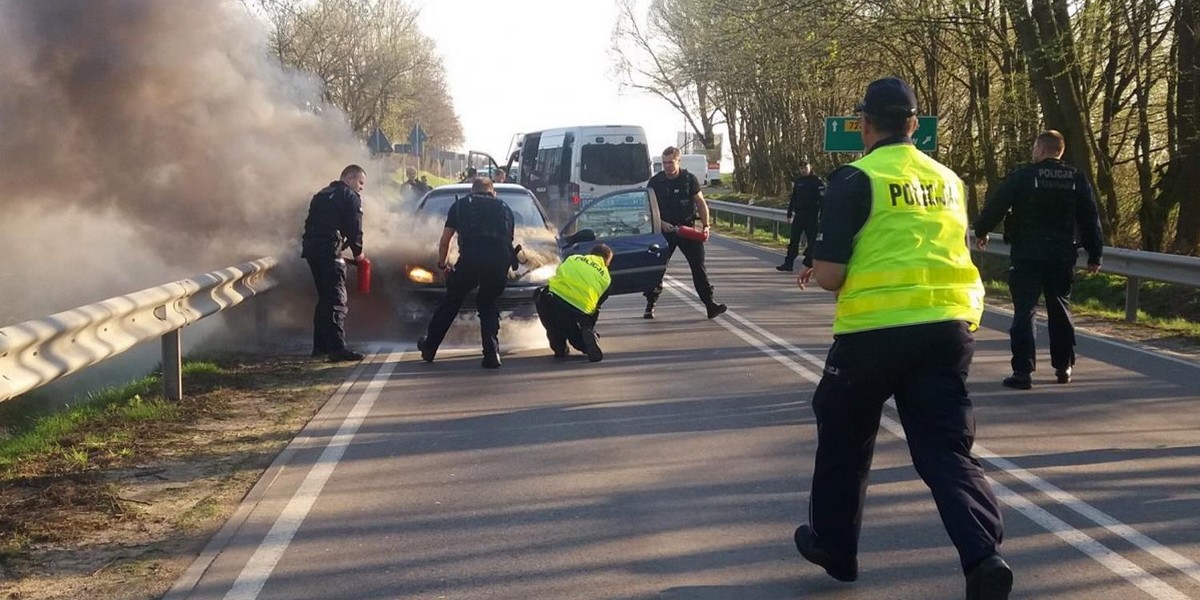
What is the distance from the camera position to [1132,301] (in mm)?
14898

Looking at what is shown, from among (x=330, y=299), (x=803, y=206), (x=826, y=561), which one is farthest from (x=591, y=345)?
(x=803, y=206)

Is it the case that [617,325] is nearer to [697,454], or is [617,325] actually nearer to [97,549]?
[697,454]

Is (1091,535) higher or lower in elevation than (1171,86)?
lower

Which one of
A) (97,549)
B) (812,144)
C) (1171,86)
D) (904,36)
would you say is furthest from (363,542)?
(812,144)

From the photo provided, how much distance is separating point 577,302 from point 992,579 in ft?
24.1

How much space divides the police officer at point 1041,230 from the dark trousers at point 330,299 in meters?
5.51

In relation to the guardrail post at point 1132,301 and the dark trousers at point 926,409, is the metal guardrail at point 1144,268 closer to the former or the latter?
the guardrail post at point 1132,301

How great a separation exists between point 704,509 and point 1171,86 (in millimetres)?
16399

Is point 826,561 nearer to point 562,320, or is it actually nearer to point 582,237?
point 562,320

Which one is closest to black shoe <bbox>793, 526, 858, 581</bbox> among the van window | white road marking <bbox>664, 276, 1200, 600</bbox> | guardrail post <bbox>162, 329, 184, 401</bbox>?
white road marking <bbox>664, 276, 1200, 600</bbox>

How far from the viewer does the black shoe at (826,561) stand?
5.01 meters

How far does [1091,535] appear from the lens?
577 cm

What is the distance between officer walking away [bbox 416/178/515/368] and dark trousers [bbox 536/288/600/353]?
0.43 meters

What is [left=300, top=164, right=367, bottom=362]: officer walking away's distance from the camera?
11.8 meters
